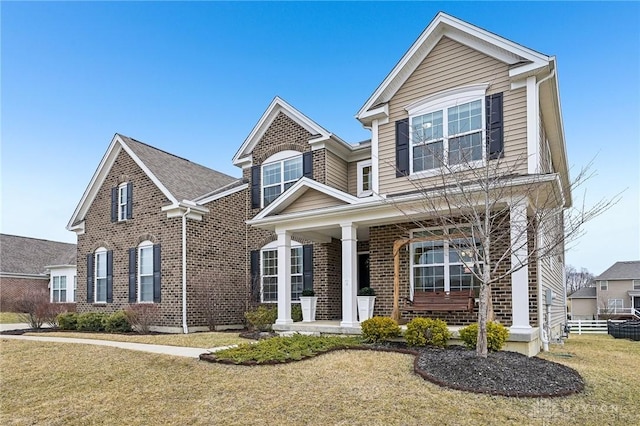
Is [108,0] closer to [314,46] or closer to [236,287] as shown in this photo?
[314,46]

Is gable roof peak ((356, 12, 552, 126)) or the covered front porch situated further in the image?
the covered front porch

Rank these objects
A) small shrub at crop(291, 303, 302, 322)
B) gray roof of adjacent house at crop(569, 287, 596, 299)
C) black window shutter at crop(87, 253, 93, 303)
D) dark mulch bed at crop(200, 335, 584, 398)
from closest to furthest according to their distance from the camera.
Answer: dark mulch bed at crop(200, 335, 584, 398), small shrub at crop(291, 303, 302, 322), black window shutter at crop(87, 253, 93, 303), gray roof of adjacent house at crop(569, 287, 596, 299)

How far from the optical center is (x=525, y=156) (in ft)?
32.1

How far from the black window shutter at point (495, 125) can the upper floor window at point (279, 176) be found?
7232mm

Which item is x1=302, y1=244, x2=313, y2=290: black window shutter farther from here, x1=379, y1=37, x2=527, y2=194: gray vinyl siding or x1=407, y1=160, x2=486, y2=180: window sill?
x1=407, y1=160, x2=486, y2=180: window sill

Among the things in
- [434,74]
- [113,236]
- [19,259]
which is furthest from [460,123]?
[19,259]

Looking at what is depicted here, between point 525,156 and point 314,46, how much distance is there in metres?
12.5

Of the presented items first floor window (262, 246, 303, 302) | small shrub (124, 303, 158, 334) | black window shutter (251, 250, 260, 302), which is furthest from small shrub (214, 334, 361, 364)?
small shrub (124, 303, 158, 334)

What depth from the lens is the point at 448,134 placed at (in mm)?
10820

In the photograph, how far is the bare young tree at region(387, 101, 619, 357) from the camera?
25.0ft

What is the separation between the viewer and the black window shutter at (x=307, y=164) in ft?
50.7

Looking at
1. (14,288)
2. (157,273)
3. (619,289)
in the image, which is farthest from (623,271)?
(14,288)

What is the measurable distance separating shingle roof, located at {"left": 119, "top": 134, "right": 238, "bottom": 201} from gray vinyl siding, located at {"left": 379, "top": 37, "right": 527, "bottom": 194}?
7604mm

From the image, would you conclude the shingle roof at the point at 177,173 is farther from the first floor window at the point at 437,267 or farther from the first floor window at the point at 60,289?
the first floor window at the point at 60,289
